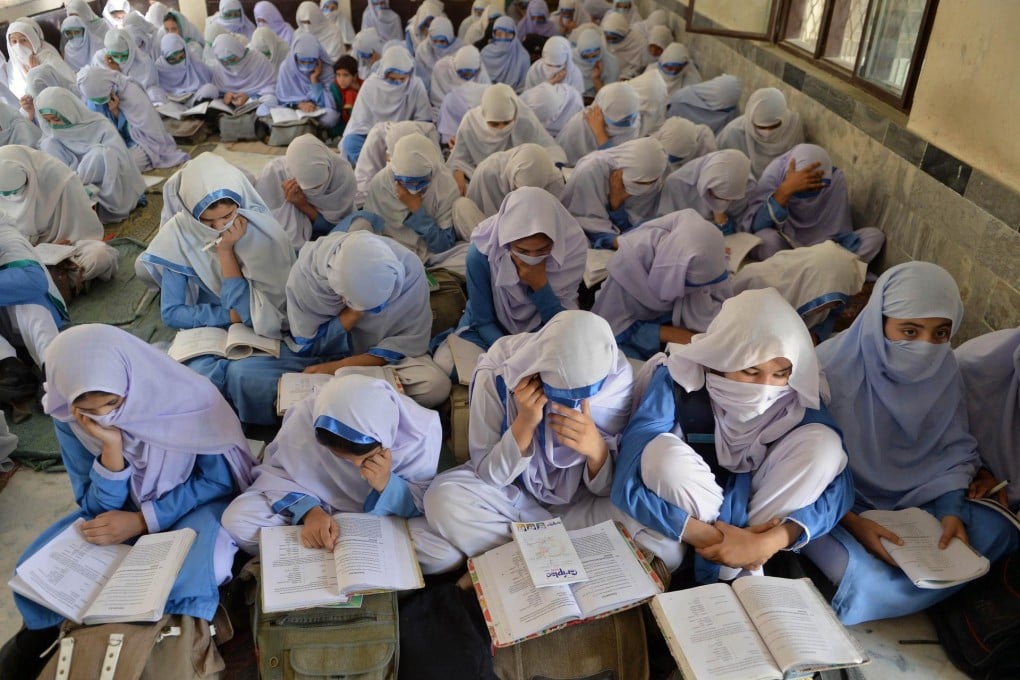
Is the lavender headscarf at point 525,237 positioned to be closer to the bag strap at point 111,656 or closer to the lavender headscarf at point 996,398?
the lavender headscarf at point 996,398

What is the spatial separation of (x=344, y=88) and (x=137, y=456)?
487cm

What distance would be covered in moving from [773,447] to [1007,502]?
69cm

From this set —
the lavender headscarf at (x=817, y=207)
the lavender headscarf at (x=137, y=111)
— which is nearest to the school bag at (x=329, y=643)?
the lavender headscarf at (x=817, y=207)

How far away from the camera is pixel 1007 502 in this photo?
193 centimetres

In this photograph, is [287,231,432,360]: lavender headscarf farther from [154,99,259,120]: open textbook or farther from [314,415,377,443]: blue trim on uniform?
[154,99,259,120]: open textbook

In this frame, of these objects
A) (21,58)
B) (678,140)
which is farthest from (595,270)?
(21,58)

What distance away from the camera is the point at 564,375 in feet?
5.55

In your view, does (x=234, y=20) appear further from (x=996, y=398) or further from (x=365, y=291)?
(x=996, y=398)

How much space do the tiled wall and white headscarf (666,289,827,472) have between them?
1082mm

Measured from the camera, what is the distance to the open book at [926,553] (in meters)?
1.73

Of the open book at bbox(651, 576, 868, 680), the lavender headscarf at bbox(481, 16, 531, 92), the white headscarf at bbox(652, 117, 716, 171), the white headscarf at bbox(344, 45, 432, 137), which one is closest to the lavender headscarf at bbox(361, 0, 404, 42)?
the lavender headscarf at bbox(481, 16, 531, 92)

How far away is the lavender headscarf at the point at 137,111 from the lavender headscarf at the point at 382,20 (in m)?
3.42

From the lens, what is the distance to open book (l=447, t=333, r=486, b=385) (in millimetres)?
2395

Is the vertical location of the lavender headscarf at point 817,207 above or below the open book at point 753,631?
above
